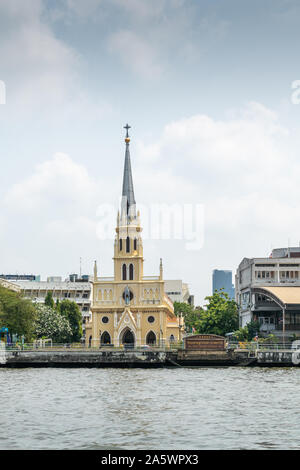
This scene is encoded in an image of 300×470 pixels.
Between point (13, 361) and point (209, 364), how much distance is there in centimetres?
2459

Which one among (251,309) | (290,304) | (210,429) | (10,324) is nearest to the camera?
(210,429)

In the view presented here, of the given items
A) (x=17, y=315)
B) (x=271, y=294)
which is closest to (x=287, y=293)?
(x=271, y=294)

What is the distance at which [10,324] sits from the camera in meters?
112

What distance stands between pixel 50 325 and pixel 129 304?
19951 millimetres

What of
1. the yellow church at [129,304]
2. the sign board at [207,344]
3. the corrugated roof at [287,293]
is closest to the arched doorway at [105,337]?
the yellow church at [129,304]

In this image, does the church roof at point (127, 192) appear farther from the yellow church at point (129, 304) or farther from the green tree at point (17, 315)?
the green tree at point (17, 315)

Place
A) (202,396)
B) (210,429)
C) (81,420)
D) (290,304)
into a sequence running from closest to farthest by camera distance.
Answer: (210,429) < (81,420) < (202,396) < (290,304)

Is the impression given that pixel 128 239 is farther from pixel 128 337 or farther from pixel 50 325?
pixel 50 325

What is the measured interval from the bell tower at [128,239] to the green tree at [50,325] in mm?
17700

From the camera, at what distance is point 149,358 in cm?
9912

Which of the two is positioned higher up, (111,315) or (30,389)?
(111,315)

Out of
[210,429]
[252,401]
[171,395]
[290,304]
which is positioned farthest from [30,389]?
[290,304]

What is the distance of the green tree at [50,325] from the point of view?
457ft

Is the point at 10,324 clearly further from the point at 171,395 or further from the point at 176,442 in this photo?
the point at 176,442
